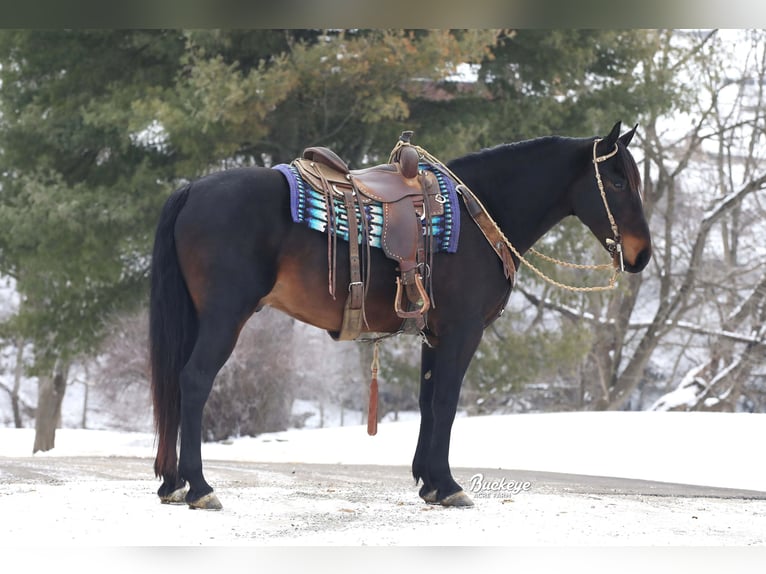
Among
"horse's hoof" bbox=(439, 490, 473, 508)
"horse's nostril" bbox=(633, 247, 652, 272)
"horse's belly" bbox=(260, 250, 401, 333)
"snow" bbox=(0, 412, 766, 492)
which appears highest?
"horse's nostril" bbox=(633, 247, 652, 272)

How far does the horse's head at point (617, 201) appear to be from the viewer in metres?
5.01

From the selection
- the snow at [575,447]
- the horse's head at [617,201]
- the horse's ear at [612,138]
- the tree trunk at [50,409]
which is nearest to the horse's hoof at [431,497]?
the horse's head at [617,201]

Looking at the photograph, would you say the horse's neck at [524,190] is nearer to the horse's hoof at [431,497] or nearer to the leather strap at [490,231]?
the leather strap at [490,231]

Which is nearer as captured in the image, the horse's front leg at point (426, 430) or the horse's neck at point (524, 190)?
the horse's front leg at point (426, 430)

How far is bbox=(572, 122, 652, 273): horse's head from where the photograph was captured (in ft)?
16.4

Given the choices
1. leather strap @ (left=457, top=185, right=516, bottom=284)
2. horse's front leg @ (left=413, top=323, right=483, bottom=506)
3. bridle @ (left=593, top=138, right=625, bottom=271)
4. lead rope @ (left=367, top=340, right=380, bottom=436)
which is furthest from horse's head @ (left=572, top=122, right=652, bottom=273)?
lead rope @ (left=367, top=340, right=380, bottom=436)

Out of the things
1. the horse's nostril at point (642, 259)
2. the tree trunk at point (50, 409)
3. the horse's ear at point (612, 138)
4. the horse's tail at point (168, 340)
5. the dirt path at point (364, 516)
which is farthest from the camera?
the tree trunk at point (50, 409)

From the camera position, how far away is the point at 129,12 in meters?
5.01

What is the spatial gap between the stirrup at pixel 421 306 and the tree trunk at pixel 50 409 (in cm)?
928

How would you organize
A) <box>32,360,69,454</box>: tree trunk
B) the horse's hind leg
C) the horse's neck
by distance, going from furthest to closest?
<box>32,360,69,454</box>: tree trunk → the horse's neck → the horse's hind leg

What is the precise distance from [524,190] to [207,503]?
214 cm

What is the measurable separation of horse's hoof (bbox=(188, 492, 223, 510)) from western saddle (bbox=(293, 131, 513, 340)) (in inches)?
38.2

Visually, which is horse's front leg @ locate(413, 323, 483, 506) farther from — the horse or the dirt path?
the dirt path

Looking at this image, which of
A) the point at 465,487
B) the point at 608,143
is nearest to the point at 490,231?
the point at 608,143
